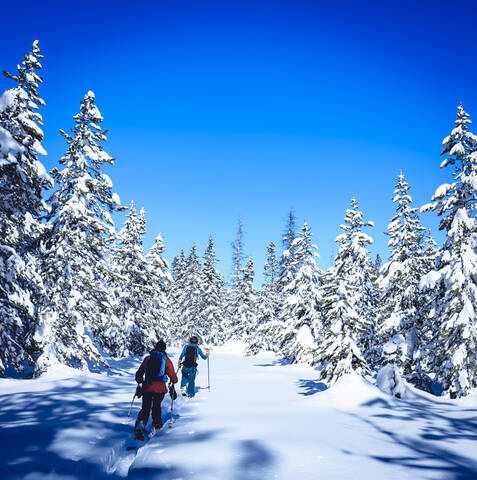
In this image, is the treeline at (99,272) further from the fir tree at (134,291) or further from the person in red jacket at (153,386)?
the person in red jacket at (153,386)

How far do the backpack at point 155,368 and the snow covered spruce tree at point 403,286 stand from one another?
1602 centimetres

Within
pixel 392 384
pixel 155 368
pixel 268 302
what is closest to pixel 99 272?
pixel 155 368

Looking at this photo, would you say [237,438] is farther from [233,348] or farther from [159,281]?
[233,348]

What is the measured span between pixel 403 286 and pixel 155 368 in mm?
18535

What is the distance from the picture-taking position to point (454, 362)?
15.3m

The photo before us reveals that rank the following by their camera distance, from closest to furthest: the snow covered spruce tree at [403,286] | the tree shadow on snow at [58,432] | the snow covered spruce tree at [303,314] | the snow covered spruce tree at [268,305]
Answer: the tree shadow on snow at [58,432] → the snow covered spruce tree at [403,286] → the snow covered spruce tree at [303,314] → the snow covered spruce tree at [268,305]

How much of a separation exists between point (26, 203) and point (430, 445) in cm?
1546

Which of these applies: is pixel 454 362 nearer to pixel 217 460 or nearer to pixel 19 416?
pixel 217 460

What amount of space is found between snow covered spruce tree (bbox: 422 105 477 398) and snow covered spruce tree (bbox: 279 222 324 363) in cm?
968

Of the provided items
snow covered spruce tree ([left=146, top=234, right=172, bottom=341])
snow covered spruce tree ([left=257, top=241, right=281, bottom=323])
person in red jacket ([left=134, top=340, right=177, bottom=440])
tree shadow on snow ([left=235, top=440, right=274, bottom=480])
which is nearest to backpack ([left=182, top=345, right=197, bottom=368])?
person in red jacket ([left=134, top=340, right=177, bottom=440])

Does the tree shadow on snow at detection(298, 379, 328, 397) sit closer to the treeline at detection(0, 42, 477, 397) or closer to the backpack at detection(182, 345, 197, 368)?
the treeline at detection(0, 42, 477, 397)

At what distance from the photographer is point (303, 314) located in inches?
1099

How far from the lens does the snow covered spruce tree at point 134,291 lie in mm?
27141

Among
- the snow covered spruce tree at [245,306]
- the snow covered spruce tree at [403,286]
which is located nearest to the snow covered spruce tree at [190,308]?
the snow covered spruce tree at [245,306]
